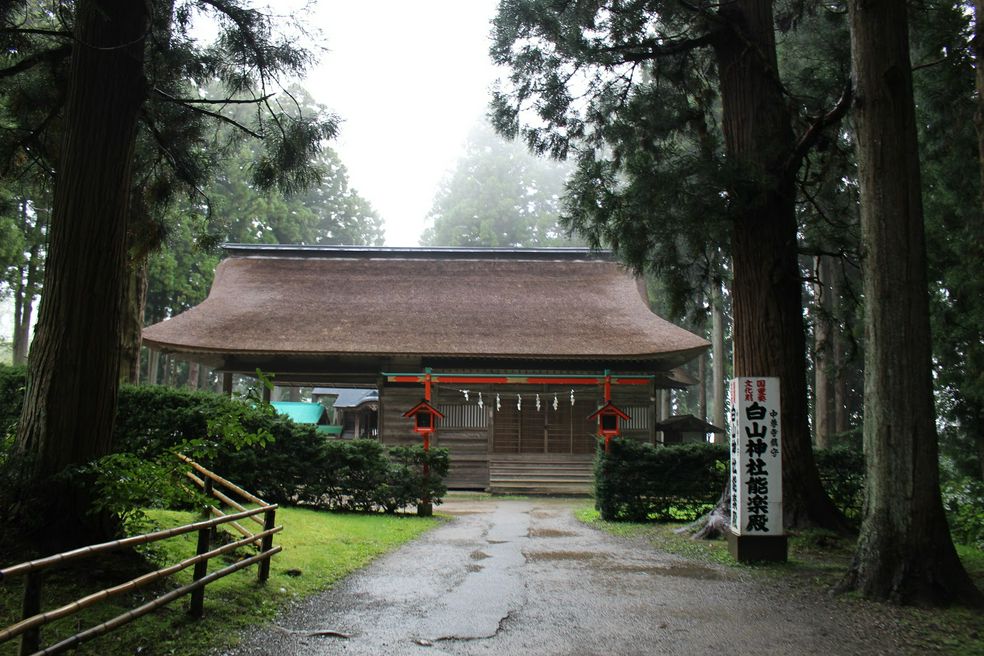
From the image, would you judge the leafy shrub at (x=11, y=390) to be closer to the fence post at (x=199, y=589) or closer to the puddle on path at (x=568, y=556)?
the fence post at (x=199, y=589)

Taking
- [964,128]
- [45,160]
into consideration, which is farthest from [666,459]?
[45,160]

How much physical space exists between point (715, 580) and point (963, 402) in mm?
7575

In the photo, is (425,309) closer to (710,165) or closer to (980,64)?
(710,165)

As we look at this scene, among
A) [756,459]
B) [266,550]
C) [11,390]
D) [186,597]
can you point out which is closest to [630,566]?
[756,459]

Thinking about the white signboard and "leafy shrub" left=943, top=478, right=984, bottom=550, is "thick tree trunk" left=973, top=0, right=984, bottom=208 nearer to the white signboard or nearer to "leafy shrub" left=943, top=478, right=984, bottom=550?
the white signboard

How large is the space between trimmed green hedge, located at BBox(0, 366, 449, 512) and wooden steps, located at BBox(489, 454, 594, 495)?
16.5 ft

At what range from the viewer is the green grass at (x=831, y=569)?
4130 millimetres

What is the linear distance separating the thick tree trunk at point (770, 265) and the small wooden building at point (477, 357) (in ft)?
23.5

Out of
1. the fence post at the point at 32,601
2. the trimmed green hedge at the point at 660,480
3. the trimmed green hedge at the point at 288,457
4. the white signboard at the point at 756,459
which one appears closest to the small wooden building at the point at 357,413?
the trimmed green hedge at the point at 288,457

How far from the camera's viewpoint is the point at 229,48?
6.77 m

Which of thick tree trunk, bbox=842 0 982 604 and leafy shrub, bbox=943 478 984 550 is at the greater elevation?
thick tree trunk, bbox=842 0 982 604

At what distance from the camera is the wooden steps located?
1631 centimetres

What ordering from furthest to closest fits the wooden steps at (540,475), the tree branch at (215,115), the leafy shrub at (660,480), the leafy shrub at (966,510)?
the wooden steps at (540,475) → the leafy shrub at (660,480) → the leafy shrub at (966,510) → the tree branch at (215,115)

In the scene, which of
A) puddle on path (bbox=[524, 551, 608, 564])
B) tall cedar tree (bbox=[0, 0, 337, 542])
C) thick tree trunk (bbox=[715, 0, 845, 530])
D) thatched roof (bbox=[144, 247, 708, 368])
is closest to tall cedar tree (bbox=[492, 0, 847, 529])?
thick tree trunk (bbox=[715, 0, 845, 530])
